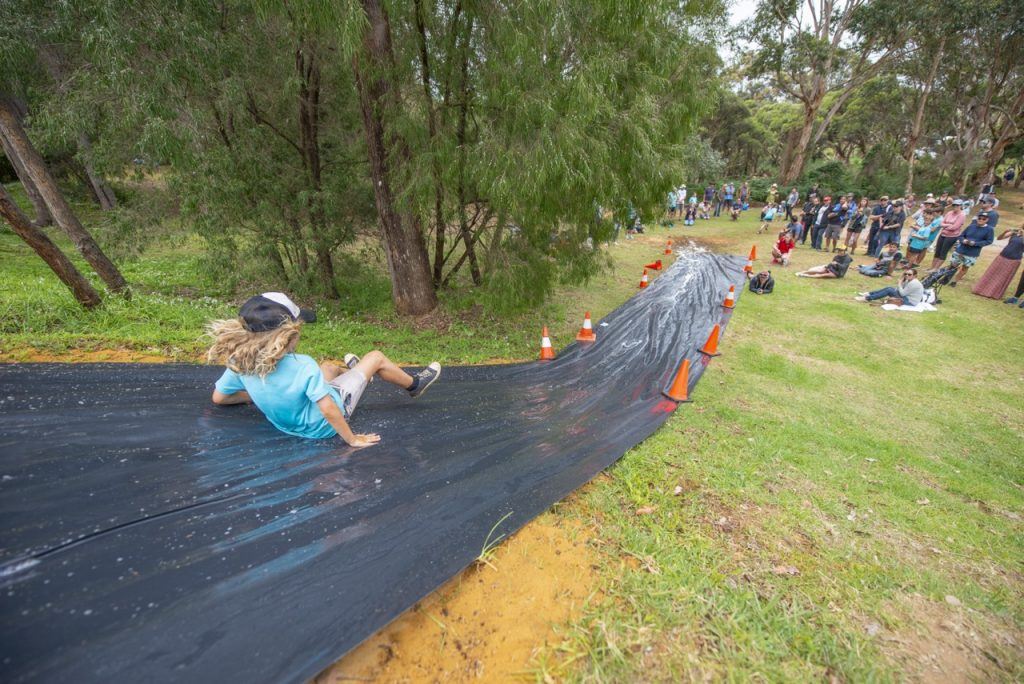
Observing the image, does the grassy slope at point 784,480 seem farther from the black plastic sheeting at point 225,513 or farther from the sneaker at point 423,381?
the sneaker at point 423,381

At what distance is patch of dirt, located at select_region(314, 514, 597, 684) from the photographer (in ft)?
5.84

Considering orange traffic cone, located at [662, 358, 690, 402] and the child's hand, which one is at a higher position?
the child's hand

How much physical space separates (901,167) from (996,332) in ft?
79.1

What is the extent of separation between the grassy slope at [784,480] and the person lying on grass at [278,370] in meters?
1.76

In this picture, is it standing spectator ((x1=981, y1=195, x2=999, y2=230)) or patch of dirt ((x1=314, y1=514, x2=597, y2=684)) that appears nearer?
patch of dirt ((x1=314, y1=514, x2=597, y2=684))

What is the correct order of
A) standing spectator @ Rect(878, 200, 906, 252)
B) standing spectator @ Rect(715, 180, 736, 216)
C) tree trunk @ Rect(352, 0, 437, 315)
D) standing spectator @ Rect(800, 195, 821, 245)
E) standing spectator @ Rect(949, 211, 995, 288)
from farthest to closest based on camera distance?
standing spectator @ Rect(715, 180, 736, 216)
standing spectator @ Rect(800, 195, 821, 245)
standing spectator @ Rect(878, 200, 906, 252)
standing spectator @ Rect(949, 211, 995, 288)
tree trunk @ Rect(352, 0, 437, 315)

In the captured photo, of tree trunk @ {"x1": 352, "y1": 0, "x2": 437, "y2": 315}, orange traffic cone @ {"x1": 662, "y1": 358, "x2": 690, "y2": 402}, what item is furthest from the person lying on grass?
tree trunk @ {"x1": 352, "y1": 0, "x2": 437, "y2": 315}

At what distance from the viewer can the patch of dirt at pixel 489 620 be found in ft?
5.84

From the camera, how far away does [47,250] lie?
458cm

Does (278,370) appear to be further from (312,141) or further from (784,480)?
(312,141)

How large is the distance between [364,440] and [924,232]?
12.0 m

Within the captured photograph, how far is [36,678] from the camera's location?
1293mm

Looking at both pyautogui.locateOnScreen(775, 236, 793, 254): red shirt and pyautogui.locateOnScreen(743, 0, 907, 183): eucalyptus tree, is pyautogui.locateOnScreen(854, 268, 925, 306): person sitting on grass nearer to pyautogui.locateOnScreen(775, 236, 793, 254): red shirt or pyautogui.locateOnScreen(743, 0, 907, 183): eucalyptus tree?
pyautogui.locateOnScreen(775, 236, 793, 254): red shirt

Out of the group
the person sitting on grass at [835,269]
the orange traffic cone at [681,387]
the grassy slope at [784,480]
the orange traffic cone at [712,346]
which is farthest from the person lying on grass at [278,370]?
the person sitting on grass at [835,269]
